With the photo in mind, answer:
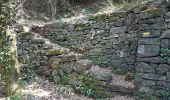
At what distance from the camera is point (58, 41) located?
29.3 feet

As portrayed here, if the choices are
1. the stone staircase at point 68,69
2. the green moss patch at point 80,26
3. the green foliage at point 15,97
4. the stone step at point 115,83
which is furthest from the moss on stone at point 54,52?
the green foliage at point 15,97

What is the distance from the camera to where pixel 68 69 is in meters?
7.07

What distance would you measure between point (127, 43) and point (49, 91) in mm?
2489

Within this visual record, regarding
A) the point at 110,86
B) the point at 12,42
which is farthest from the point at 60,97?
the point at 12,42

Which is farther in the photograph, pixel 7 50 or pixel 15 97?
pixel 7 50

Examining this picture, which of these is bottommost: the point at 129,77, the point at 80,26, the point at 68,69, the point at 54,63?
the point at 129,77

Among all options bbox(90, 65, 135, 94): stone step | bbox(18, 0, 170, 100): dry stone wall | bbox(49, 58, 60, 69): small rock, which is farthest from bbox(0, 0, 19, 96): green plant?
bbox(90, 65, 135, 94): stone step

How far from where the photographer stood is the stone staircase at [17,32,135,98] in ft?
21.7

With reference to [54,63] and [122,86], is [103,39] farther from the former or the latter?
[122,86]

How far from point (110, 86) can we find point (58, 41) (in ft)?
9.85

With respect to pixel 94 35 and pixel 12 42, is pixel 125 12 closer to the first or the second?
pixel 94 35

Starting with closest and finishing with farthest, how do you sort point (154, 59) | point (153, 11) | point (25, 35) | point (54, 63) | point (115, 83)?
point (154, 59)
point (153, 11)
point (115, 83)
point (54, 63)
point (25, 35)

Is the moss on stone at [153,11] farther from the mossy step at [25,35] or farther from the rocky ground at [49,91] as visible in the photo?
the mossy step at [25,35]

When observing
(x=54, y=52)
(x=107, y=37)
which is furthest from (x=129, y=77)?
(x=54, y=52)
